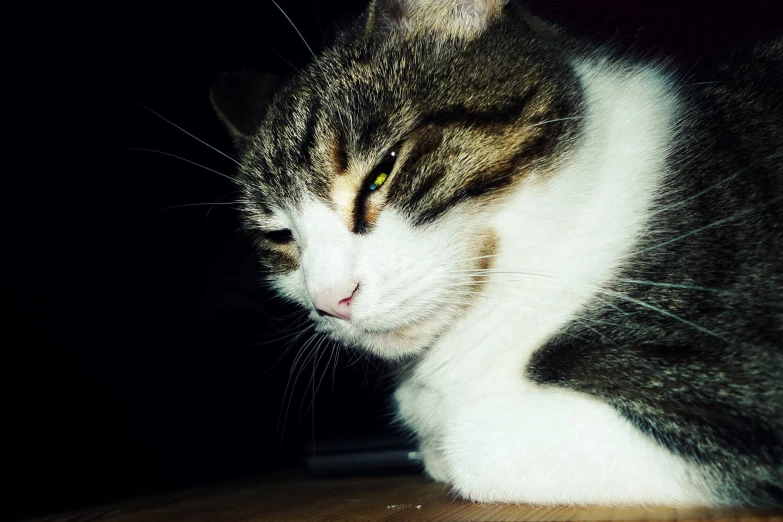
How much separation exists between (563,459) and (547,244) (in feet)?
1.07

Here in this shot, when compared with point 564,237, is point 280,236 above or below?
above

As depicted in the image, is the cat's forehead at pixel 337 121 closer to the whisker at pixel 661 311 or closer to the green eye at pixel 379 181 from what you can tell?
the green eye at pixel 379 181

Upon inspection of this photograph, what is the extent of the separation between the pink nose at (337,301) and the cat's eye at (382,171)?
19cm

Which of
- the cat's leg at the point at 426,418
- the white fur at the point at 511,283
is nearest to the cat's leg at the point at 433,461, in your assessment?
the cat's leg at the point at 426,418

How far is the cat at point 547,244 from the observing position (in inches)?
30.6

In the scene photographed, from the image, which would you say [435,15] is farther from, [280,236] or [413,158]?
[280,236]

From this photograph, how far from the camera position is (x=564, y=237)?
96cm

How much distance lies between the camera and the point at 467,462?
0.88m

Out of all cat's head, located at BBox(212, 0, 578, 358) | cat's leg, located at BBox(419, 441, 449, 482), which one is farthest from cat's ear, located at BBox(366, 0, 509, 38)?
cat's leg, located at BBox(419, 441, 449, 482)

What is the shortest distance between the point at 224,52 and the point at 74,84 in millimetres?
482

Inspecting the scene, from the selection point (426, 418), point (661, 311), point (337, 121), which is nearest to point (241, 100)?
point (337, 121)

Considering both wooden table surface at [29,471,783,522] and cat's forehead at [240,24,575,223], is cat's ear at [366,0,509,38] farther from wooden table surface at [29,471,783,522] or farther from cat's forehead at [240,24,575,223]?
wooden table surface at [29,471,783,522]

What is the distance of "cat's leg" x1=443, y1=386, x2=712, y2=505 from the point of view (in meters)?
0.77

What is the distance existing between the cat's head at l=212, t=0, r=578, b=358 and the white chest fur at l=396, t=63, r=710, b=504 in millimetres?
41
